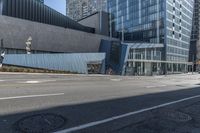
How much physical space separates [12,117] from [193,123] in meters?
4.87

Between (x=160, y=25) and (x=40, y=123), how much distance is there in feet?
264

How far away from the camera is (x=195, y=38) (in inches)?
4358

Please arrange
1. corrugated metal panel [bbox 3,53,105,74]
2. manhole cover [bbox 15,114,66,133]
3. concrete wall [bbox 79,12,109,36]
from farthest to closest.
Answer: concrete wall [bbox 79,12,109,36], corrugated metal panel [bbox 3,53,105,74], manhole cover [bbox 15,114,66,133]

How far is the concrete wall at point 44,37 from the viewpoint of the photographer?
46834mm

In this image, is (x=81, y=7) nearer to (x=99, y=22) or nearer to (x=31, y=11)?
(x=99, y=22)

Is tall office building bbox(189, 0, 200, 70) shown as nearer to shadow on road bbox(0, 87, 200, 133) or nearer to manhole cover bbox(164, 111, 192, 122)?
manhole cover bbox(164, 111, 192, 122)

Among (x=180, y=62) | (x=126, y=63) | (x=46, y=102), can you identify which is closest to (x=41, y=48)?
(x=126, y=63)

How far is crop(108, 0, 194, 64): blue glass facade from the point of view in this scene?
83438 millimetres

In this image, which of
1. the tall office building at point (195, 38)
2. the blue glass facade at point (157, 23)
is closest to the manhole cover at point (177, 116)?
the blue glass facade at point (157, 23)

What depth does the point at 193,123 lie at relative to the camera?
780cm

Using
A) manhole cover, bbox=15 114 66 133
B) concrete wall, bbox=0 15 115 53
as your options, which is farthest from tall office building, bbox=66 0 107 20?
manhole cover, bbox=15 114 66 133

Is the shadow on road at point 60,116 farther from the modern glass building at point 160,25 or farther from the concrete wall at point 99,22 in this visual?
the concrete wall at point 99,22

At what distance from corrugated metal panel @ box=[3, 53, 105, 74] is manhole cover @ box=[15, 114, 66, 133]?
33.2m

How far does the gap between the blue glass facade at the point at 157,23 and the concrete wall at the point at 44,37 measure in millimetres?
24252
